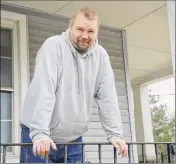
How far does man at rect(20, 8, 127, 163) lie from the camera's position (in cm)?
219

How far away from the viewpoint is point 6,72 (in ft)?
15.9

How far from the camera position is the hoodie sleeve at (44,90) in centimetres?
205

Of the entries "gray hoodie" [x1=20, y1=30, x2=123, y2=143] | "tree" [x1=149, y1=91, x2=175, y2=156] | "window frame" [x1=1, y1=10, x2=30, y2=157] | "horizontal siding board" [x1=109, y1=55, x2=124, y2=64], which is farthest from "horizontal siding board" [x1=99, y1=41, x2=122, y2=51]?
"tree" [x1=149, y1=91, x2=175, y2=156]

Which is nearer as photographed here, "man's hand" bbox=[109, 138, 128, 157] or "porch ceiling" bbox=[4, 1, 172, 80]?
"man's hand" bbox=[109, 138, 128, 157]

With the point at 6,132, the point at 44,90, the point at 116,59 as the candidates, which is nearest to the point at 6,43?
the point at 6,132

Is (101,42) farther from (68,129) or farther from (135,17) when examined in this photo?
(68,129)

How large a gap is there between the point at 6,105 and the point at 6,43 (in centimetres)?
82

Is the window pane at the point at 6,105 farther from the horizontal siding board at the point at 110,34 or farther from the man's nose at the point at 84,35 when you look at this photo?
the man's nose at the point at 84,35

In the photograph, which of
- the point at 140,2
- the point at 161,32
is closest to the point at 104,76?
the point at 140,2

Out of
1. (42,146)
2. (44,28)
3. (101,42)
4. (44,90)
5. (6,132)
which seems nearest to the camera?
(42,146)

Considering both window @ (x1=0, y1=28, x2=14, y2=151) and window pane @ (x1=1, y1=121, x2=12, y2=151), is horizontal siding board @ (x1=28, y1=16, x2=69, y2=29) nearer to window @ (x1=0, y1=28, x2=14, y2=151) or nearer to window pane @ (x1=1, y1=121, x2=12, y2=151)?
window @ (x1=0, y1=28, x2=14, y2=151)

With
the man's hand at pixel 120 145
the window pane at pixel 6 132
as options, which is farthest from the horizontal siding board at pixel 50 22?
the man's hand at pixel 120 145

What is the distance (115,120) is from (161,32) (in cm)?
434

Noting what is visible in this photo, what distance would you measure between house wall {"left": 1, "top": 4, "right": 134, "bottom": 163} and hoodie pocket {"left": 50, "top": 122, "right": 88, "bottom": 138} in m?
2.66
